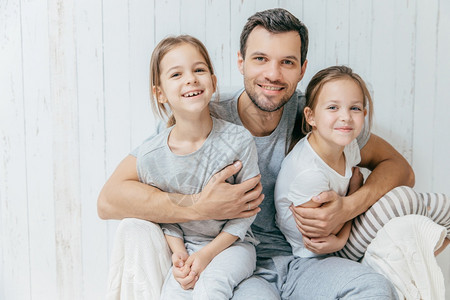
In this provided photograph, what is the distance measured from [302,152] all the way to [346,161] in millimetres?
161

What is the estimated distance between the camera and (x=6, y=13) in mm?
2055

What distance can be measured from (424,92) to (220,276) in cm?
125

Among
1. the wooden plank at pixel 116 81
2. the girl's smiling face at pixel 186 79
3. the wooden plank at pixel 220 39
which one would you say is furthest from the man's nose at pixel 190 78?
the wooden plank at pixel 116 81

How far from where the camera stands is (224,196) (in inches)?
56.7

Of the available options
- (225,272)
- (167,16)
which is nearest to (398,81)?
(167,16)

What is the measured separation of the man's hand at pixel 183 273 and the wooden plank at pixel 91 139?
801mm

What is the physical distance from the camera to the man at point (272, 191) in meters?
1.42

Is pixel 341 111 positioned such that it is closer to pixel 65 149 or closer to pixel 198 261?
pixel 198 261

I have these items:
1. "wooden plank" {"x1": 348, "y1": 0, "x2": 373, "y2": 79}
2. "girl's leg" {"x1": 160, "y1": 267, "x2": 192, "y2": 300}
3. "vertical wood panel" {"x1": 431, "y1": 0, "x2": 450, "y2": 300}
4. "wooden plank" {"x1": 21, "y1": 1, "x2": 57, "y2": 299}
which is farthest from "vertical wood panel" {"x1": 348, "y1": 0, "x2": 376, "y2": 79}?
"wooden plank" {"x1": 21, "y1": 1, "x2": 57, "y2": 299}

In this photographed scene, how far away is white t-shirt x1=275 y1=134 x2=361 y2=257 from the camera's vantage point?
147 centimetres

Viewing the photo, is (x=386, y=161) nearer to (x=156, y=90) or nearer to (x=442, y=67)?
(x=442, y=67)

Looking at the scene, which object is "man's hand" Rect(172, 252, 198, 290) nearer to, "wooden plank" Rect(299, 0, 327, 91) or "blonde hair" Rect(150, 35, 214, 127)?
"blonde hair" Rect(150, 35, 214, 127)

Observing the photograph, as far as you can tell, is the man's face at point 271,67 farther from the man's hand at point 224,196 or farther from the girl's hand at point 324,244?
the girl's hand at point 324,244

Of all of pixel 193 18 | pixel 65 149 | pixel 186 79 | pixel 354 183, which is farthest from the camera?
pixel 65 149
